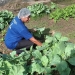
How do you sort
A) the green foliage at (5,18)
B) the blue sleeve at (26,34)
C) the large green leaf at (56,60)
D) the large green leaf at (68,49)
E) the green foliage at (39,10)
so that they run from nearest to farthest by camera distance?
the large green leaf at (56,60)
the large green leaf at (68,49)
the blue sleeve at (26,34)
the green foliage at (5,18)
the green foliage at (39,10)

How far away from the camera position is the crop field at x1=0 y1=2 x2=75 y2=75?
5.48 meters

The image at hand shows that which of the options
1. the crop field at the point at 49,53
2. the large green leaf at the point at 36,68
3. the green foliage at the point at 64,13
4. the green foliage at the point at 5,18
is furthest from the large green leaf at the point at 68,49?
the green foliage at the point at 5,18

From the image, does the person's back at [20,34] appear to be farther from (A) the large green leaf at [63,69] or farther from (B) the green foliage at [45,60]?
(A) the large green leaf at [63,69]

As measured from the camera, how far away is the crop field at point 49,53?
5.48 m

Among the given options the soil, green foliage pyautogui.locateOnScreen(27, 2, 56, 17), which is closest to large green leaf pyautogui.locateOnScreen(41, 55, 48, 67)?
the soil

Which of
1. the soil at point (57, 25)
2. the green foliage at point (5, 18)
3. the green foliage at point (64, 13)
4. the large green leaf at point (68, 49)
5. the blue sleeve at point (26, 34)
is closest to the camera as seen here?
the large green leaf at point (68, 49)

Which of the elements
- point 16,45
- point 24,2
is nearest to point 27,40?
point 16,45

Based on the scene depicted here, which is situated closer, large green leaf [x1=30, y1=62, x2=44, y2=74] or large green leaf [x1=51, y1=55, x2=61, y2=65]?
large green leaf [x1=30, y1=62, x2=44, y2=74]

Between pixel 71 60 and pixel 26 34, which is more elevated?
pixel 26 34

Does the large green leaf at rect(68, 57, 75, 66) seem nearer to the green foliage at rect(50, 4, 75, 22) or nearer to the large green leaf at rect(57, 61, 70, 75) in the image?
the large green leaf at rect(57, 61, 70, 75)

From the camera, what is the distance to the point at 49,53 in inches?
235

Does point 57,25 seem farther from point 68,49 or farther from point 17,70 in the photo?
point 17,70

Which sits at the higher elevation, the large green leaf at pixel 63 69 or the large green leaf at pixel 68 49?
the large green leaf at pixel 68 49

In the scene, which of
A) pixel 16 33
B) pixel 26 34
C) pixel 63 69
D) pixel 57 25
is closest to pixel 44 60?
pixel 63 69
